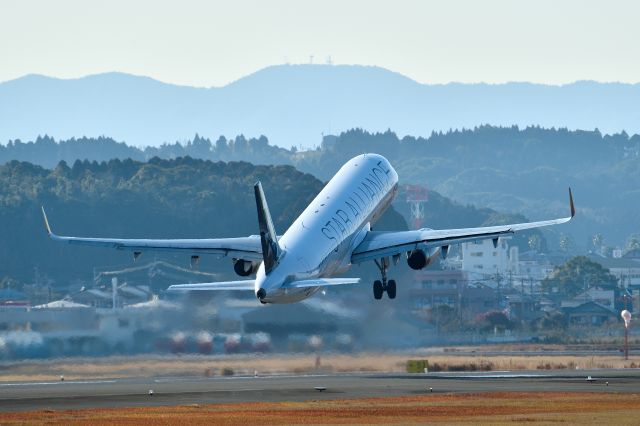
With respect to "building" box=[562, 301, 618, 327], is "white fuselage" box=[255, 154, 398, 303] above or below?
above

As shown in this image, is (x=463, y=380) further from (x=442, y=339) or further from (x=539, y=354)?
(x=539, y=354)

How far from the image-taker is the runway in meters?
79.8

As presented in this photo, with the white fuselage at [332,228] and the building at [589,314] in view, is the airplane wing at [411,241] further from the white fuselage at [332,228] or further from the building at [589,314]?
the building at [589,314]

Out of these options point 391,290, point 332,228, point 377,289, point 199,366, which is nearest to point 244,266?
point 332,228

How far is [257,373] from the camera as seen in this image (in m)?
100

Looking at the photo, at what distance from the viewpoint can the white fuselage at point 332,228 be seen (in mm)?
81188

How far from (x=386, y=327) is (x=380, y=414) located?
2876cm

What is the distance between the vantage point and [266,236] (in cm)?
7925

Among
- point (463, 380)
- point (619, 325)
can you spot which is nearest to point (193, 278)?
point (619, 325)

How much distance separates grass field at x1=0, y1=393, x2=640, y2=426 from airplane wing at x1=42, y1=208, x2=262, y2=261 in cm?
1486

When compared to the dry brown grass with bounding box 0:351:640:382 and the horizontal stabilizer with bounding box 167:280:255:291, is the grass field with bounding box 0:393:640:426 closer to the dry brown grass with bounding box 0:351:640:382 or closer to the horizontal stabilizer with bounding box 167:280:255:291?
the horizontal stabilizer with bounding box 167:280:255:291

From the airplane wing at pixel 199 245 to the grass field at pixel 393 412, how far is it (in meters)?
14.9

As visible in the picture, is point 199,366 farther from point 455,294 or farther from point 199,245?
point 455,294

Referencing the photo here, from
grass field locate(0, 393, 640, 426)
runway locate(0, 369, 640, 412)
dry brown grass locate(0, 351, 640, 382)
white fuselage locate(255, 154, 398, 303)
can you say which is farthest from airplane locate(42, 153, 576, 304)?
grass field locate(0, 393, 640, 426)
